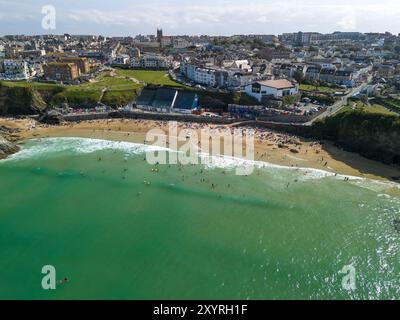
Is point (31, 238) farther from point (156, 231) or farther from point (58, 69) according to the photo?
point (58, 69)

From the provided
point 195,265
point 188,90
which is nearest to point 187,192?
point 195,265

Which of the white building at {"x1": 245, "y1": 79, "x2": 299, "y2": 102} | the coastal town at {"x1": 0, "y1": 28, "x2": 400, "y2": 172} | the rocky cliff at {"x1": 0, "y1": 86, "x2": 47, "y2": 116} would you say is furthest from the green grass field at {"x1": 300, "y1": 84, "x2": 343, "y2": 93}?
the rocky cliff at {"x1": 0, "y1": 86, "x2": 47, "y2": 116}

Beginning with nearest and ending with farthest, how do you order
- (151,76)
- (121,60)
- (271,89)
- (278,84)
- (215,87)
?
(271,89) → (278,84) → (215,87) → (151,76) → (121,60)

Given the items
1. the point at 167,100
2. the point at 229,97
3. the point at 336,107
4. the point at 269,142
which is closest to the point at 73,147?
the point at 167,100

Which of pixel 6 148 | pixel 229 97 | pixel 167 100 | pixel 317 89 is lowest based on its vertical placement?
pixel 6 148

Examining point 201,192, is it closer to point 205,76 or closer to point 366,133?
point 366,133

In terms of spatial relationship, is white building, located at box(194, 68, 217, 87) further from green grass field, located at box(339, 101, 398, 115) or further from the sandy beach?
green grass field, located at box(339, 101, 398, 115)

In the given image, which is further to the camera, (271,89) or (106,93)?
Answer: (106,93)
